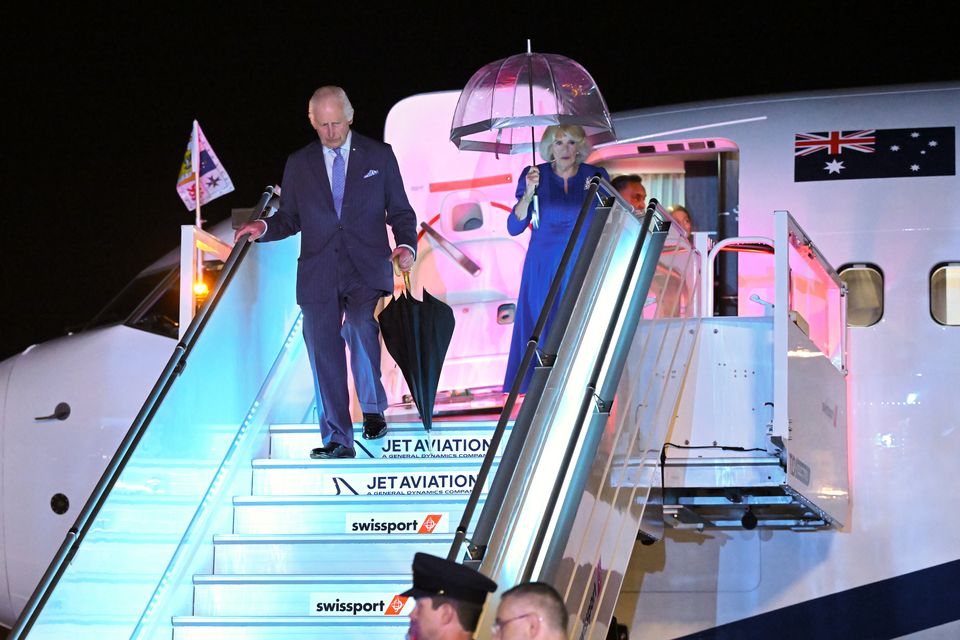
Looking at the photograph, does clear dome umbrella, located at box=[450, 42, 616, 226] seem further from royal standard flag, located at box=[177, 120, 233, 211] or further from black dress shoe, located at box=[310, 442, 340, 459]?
black dress shoe, located at box=[310, 442, 340, 459]

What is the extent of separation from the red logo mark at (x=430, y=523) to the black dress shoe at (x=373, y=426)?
69 cm

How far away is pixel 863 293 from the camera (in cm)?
830

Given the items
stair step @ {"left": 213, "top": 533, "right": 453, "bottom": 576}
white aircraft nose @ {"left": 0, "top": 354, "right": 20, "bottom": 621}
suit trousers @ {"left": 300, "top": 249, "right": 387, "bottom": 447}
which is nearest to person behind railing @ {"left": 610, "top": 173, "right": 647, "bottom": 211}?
suit trousers @ {"left": 300, "top": 249, "right": 387, "bottom": 447}

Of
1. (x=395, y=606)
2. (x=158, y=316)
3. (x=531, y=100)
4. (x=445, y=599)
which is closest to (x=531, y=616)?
(x=445, y=599)

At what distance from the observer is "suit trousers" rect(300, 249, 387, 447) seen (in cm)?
671

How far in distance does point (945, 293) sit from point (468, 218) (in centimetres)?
288

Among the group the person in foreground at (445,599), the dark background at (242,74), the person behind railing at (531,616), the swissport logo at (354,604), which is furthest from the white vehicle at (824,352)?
the dark background at (242,74)

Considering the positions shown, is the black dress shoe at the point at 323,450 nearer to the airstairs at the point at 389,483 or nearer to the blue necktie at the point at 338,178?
the airstairs at the point at 389,483

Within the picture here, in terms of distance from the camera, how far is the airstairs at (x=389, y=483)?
5230mm

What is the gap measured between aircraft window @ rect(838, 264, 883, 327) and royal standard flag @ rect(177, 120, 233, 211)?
373cm

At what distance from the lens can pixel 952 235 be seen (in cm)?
817

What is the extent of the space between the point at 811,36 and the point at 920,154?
10.7m

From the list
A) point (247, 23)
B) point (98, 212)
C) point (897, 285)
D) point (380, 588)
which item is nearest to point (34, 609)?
point (380, 588)

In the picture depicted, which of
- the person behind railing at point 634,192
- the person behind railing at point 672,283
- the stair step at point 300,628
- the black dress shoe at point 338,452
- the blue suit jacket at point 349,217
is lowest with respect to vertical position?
the stair step at point 300,628
